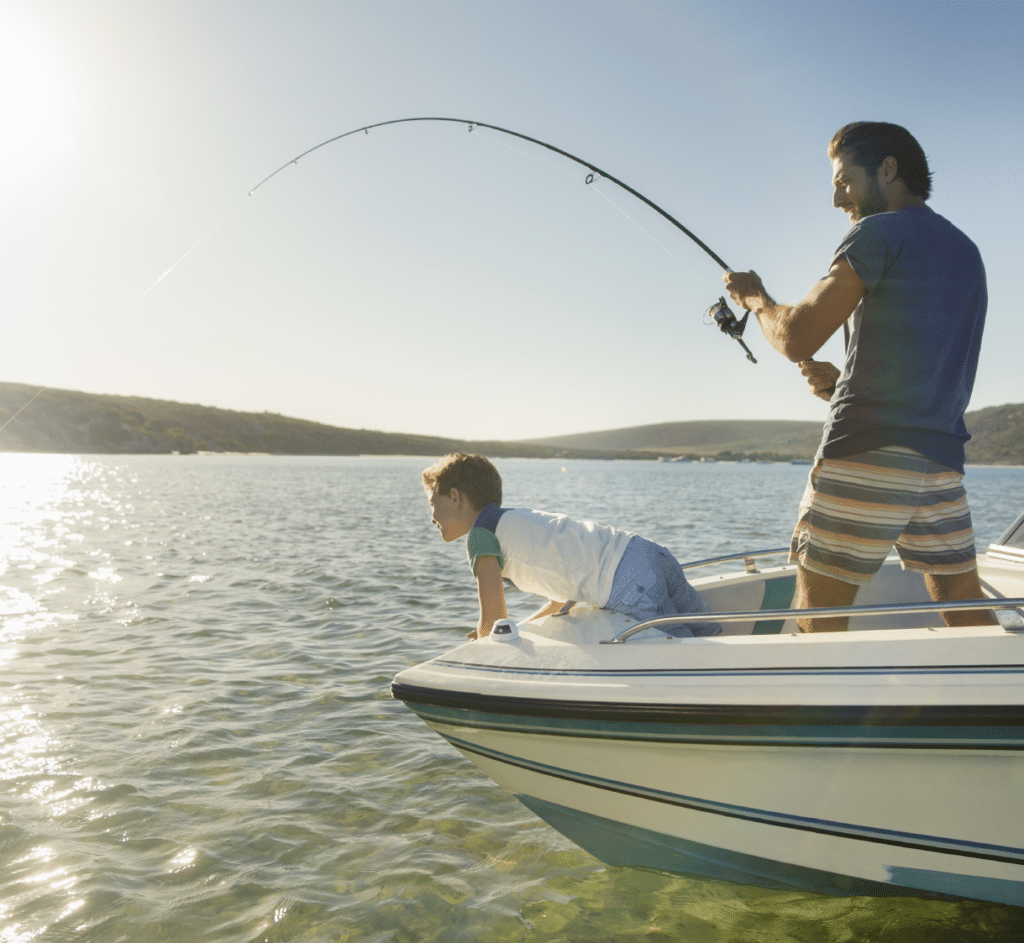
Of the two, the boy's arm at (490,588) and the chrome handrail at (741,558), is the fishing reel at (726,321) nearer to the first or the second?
the chrome handrail at (741,558)

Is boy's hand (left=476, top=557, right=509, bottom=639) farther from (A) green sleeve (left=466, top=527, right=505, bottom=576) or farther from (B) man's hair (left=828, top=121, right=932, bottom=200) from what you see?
(B) man's hair (left=828, top=121, right=932, bottom=200)

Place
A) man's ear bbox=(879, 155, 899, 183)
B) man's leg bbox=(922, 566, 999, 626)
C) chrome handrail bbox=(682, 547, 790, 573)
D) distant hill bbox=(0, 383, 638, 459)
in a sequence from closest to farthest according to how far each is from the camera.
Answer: man's ear bbox=(879, 155, 899, 183) < man's leg bbox=(922, 566, 999, 626) < chrome handrail bbox=(682, 547, 790, 573) < distant hill bbox=(0, 383, 638, 459)

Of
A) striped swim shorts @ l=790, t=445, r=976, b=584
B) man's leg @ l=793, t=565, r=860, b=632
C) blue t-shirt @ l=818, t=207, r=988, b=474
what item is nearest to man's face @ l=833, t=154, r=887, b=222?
blue t-shirt @ l=818, t=207, r=988, b=474

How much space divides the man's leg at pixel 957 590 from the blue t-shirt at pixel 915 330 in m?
0.49

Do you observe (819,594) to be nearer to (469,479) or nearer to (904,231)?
(904,231)

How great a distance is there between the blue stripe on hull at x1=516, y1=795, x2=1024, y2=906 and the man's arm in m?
1.83

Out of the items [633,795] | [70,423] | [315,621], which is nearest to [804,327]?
[633,795]

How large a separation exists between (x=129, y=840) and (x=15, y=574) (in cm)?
907

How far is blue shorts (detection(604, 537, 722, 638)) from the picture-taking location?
10.3 feet

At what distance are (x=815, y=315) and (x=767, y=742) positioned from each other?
1.50 metres

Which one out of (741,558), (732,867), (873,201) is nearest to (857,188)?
(873,201)

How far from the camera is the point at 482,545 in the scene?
10.5 ft

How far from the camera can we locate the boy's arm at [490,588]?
10.5 feet

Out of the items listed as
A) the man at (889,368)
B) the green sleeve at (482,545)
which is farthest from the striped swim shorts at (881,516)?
the green sleeve at (482,545)
